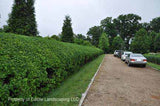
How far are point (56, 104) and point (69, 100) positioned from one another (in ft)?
A: 1.52

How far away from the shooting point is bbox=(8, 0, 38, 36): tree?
20.3 m

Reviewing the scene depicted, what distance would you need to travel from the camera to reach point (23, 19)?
20938 mm

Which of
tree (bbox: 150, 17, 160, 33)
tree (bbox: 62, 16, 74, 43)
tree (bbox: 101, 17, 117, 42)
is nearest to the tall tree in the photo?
tree (bbox: 62, 16, 74, 43)

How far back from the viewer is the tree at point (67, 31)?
100 ft

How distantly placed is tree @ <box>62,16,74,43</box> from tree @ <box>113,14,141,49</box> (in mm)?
49965

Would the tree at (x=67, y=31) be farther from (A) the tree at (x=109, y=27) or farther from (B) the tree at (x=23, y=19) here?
(A) the tree at (x=109, y=27)

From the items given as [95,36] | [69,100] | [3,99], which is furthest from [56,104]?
[95,36]

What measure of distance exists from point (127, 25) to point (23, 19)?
219ft

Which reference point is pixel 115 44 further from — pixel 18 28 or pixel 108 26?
pixel 18 28

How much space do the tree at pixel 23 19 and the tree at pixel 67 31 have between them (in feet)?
31.0

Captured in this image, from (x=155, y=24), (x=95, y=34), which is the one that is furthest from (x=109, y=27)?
(x=155, y=24)

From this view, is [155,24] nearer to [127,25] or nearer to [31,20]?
[127,25]

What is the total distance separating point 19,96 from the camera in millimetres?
2361

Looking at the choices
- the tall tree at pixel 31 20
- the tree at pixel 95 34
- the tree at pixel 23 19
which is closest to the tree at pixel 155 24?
the tree at pixel 95 34
